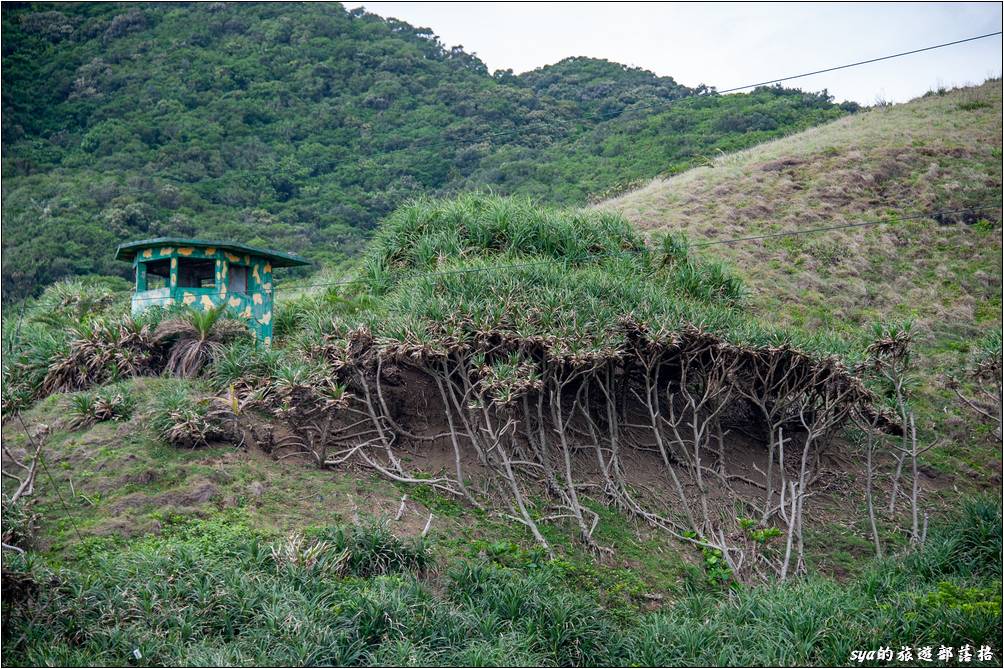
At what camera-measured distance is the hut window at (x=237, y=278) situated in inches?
625

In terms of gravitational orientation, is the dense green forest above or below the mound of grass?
above

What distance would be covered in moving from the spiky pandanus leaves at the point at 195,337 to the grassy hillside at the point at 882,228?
12.8 m

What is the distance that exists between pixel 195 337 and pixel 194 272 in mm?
2331

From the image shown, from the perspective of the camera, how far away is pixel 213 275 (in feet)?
54.5

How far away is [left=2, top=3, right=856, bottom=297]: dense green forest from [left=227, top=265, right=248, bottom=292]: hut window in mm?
13094

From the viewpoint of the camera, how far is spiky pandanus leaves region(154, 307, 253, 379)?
14.3 metres

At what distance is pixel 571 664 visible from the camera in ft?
32.8

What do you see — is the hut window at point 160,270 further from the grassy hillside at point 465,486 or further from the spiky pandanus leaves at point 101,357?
the spiky pandanus leaves at point 101,357

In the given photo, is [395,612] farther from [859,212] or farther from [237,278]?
[859,212]

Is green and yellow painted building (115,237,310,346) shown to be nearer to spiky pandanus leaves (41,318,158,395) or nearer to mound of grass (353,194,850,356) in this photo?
spiky pandanus leaves (41,318,158,395)

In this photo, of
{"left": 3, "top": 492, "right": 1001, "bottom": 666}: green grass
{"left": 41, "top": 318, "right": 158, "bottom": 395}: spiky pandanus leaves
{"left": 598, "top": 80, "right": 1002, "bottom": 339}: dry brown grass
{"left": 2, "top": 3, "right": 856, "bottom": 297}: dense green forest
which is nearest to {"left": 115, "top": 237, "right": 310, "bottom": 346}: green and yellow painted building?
{"left": 41, "top": 318, "right": 158, "bottom": 395}: spiky pandanus leaves

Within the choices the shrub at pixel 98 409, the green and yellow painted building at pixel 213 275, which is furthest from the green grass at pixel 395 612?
the green and yellow painted building at pixel 213 275

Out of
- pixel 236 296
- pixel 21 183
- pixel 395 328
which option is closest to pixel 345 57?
pixel 21 183

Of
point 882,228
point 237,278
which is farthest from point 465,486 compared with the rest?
point 882,228
